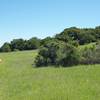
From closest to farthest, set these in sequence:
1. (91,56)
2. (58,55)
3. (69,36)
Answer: (91,56), (58,55), (69,36)

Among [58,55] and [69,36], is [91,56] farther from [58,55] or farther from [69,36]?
[69,36]

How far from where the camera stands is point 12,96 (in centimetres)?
1328

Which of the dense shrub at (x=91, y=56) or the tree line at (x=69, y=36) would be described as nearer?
the dense shrub at (x=91, y=56)

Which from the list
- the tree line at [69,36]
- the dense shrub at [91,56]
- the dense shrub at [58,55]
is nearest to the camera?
the dense shrub at [91,56]

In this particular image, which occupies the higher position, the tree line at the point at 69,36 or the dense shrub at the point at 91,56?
the tree line at the point at 69,36

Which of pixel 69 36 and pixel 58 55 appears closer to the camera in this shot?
pixel 58 55

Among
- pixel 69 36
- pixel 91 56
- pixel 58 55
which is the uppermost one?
pixel 69 36

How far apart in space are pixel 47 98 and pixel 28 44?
66.1 meters

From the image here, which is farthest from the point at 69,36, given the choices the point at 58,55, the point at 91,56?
the point at 91,56

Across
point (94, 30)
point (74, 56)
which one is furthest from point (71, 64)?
point (94, 30)

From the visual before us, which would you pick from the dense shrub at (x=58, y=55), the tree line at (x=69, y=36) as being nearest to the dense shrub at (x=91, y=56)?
the dense shrub at (x=58, y=55)

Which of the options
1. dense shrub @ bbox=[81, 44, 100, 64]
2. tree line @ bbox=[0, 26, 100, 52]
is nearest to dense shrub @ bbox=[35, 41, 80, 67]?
dense shrub @ bbox=[81, 44, 100, 64]

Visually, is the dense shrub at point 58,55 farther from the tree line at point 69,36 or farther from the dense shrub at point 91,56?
the tree line at point 69,36

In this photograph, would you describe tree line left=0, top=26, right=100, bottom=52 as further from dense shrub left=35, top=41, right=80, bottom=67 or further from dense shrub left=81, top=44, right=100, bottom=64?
dense shrub left=81, top=44, right=100, bottom=64
